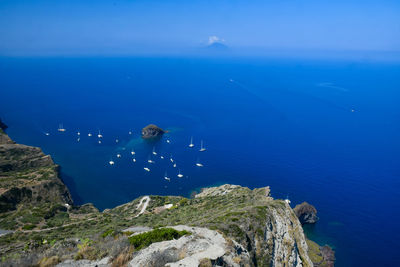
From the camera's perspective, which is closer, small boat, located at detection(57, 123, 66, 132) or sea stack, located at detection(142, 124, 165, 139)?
sea stack, located at detection(142, 124, 165, 139)

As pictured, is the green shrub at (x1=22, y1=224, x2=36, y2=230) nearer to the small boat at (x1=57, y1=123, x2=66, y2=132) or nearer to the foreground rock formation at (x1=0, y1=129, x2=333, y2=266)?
the foreground rock formation at (x1=0, y1=129, x2=333, y2=266)

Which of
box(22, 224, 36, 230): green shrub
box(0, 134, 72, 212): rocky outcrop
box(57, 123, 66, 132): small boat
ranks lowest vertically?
box(57, 123, 66, 132): small boat

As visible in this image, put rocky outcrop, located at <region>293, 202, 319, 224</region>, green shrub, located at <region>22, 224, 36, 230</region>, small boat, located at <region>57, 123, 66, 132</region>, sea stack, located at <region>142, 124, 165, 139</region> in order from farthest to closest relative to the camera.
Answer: small boat, located at <region>57, 123, 66, 132</region> < sea stack, located at <region>142, 124, 165, 139</region> < rocky outcrop, located at <region>293, 202, 319, 224</region> < green shrub, located at <region>22, 224, 36, 230</region>

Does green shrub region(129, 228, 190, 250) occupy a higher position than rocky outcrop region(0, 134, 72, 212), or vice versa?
green shrub region(129, 228, 190, 250)

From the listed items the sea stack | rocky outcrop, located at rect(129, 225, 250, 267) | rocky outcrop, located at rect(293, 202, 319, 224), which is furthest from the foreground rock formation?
the sea stack

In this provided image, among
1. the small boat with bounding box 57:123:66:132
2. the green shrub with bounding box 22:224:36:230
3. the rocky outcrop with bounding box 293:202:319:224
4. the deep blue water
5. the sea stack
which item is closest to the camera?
the green shrub with bounding box 22:224:36:230

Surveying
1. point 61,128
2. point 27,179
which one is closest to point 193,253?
point 27,179

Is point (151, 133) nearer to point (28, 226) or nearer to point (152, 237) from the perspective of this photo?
point (28, 226)

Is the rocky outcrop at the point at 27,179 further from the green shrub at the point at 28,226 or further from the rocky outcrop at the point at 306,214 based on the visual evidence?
the rocky outcrop at the point at 306,214
